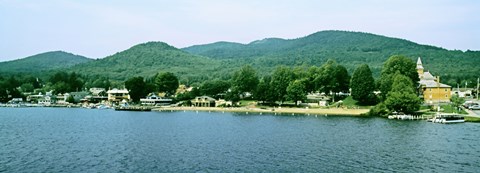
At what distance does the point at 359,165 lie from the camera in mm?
40094

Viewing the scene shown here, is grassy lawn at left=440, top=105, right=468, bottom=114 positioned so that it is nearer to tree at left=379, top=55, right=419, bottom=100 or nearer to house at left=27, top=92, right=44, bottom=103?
tree at left=379, top=55, right=419, bottom=100

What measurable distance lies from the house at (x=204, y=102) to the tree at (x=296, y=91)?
24.8 metres

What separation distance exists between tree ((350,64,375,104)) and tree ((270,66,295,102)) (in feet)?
53.5

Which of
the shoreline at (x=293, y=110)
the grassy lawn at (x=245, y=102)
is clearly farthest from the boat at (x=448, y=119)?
the grassy lawn at (x=245, y=102)

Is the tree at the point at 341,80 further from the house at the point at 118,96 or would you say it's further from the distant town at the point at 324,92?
the house at the point at 118,96

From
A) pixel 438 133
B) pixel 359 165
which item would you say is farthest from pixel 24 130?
pixel 438 133

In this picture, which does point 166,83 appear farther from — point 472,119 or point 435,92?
point 472,119

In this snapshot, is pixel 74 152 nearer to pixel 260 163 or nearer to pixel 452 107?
pixel 260 163

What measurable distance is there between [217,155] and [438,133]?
1234 inches

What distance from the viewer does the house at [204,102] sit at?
127 metres

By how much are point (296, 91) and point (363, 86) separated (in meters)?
14.6

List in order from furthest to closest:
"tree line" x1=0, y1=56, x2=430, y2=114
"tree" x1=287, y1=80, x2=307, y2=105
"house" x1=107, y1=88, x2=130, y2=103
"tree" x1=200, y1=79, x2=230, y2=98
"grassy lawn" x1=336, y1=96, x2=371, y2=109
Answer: "house" x1=107, y1=88, x2=130, y2=103, "tree" x1=200, y1=79, x2=230, y2=98, "tree" x1=287, y1=80, x2=307, y2=105, "grassy lawn" x1=336, y1=96, x2=371, y2=109, "tree line" x1=0, y1=56, x2=430, y2=114

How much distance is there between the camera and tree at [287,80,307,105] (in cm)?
10875

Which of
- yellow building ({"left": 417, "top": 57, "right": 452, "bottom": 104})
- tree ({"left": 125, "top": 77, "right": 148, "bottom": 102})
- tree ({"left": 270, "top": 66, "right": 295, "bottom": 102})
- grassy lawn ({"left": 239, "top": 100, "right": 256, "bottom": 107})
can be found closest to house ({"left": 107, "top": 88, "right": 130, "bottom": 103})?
tree ({"left": 125, "top": 77, "right": 148, "bottom": 102})
